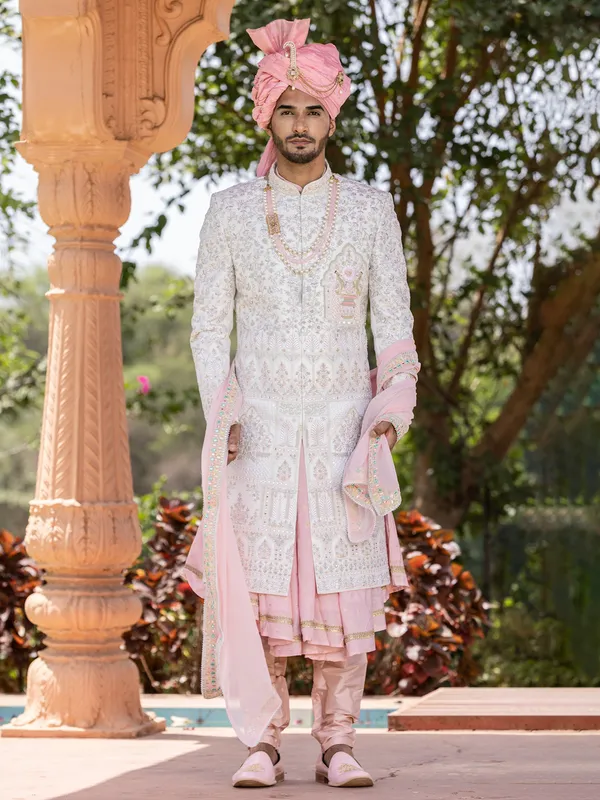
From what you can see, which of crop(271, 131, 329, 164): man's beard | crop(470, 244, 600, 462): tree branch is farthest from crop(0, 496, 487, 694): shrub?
crop(271, 131, 329, 164): man's beard

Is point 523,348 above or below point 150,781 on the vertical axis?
above

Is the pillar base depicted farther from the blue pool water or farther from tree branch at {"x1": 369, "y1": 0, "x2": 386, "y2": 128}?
tree branch at {"x1": 369, "y1": 0, "x2": 386, "y2": 128}

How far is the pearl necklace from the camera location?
3.40m

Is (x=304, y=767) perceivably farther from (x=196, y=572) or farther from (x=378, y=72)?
(x=378, y=72)

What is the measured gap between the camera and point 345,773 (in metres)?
3.24

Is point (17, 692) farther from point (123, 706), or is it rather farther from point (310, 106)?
point (310, 106)

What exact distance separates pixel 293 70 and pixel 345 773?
5.42 feet

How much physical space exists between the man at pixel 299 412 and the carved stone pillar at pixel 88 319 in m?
0.96

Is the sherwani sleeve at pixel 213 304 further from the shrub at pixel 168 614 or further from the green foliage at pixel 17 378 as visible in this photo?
the green foliage at pixel 17 378

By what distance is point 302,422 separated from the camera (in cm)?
338

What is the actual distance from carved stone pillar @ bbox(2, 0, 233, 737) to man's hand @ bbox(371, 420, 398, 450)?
1277mm

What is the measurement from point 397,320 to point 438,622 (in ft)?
8.04

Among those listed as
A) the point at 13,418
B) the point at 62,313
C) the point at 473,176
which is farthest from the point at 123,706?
the point at 473,176

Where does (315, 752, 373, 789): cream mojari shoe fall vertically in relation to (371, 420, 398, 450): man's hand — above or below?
below
